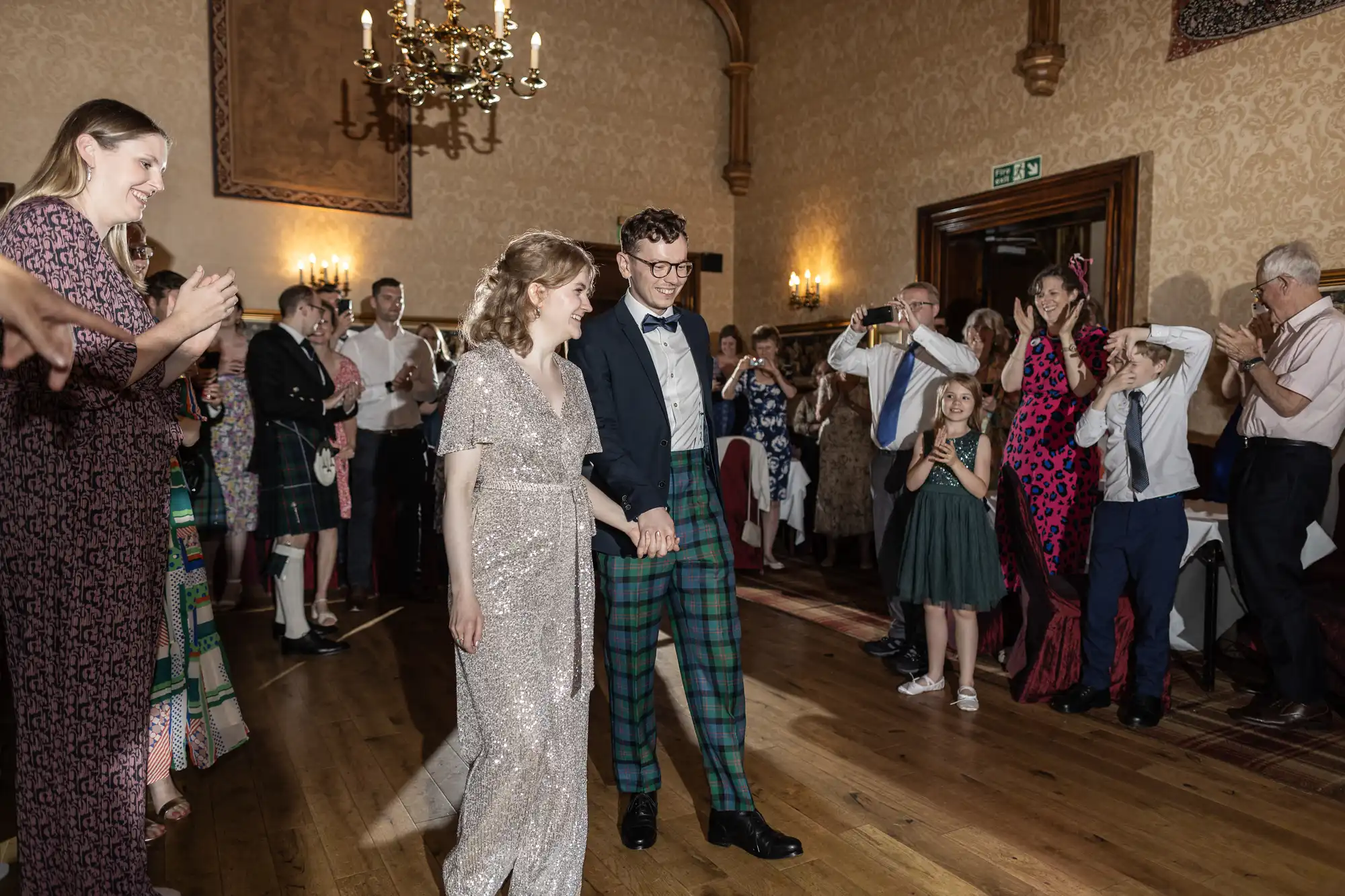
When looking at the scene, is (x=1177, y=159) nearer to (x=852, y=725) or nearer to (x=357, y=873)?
(x=852, y=725)

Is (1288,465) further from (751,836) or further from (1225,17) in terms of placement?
(1225,17)

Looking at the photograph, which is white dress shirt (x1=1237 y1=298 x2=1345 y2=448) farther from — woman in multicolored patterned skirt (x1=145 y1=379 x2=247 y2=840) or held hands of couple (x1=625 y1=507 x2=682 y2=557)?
woman in multicolored patterned skirt (x1=145 y1=379 x2=247 y2=840)

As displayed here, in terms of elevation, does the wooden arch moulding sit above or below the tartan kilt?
above

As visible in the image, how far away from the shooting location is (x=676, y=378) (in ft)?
8.11

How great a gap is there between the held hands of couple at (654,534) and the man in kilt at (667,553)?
86mm

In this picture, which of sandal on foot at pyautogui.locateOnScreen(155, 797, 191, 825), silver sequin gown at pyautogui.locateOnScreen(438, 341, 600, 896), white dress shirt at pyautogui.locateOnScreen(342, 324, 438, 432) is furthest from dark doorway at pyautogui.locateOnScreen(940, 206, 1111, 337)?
sandal on foot at pyautogui.locateOnScreen(155, 797, 191, 825)

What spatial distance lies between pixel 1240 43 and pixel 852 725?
15.3 ft

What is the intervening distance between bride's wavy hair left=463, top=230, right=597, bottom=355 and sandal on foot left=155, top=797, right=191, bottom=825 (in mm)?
1717

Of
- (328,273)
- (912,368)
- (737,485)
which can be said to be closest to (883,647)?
(912,368)

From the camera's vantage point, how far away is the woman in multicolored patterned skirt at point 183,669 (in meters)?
2.60

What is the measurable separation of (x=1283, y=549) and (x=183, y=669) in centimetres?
379

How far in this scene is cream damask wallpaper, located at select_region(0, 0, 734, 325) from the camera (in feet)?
23.0

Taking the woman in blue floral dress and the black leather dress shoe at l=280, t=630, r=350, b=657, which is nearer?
the black leather dress shoe at l=280, t=630, r=350, b=657

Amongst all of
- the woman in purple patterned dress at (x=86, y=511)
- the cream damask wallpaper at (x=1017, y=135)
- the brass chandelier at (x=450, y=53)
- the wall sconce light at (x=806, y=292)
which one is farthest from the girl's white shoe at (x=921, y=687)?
the wall sconce light at (x=806, y=292)
